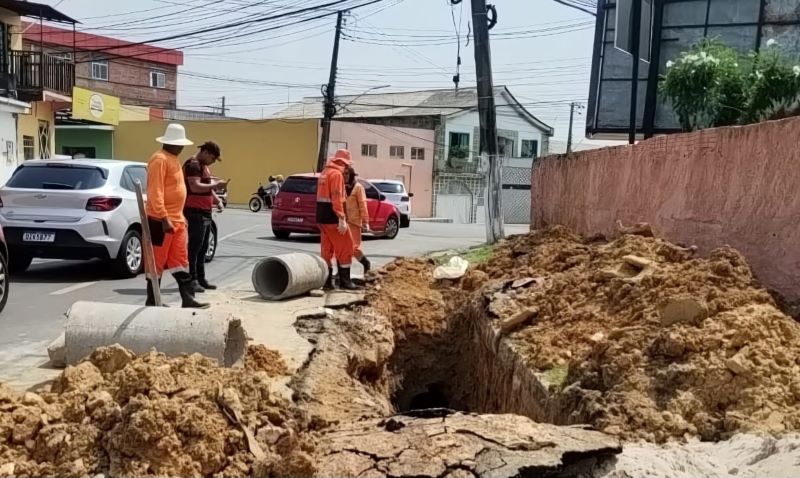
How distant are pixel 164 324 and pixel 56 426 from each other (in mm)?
1598

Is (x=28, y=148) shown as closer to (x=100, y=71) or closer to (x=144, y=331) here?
(x=144, y=331)

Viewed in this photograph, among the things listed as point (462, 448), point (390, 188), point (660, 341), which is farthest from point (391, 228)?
point (462, 448)

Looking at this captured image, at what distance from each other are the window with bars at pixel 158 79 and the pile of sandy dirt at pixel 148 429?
50.4 m

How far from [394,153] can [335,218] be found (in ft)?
106

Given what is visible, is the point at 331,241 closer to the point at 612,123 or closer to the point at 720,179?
the point at 720,179

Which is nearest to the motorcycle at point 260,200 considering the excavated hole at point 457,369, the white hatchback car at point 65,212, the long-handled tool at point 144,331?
the white hatchback car at point 65,212

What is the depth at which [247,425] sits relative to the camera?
3.90m

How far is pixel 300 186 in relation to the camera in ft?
60.3

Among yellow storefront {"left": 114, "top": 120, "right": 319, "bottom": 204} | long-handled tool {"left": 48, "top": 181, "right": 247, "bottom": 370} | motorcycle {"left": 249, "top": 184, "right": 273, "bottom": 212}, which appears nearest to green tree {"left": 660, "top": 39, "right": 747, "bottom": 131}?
long-handled tool {"left": 48, "top": 181, "right": 247, "bottom": 370}

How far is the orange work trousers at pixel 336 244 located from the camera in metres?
9.49

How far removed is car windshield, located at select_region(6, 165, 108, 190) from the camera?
391 inches

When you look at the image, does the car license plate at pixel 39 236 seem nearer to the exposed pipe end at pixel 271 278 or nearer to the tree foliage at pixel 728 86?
the exposed pipe end at pixel 271 278

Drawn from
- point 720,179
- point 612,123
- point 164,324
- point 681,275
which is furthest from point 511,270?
point 612,123

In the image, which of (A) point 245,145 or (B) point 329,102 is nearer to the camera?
(B) point 329,102
